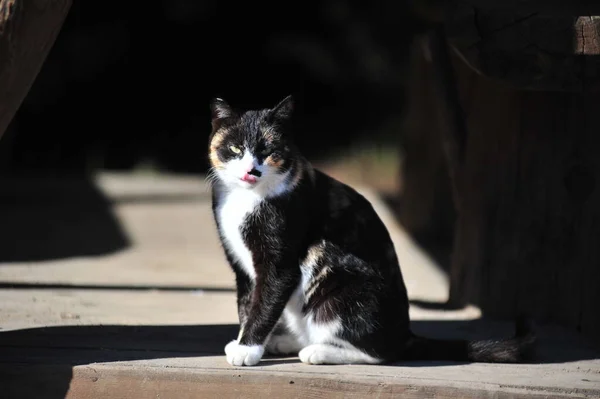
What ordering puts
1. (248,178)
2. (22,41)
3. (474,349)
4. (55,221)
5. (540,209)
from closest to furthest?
(22,41)
(248,178)
(474,349)
(540,209)
(55,221)

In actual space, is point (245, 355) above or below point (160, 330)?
above

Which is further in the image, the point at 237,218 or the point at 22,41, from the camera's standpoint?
the point at 237,218

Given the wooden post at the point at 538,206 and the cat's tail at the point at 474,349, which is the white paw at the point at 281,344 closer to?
the cat's tail at the point at 474,349

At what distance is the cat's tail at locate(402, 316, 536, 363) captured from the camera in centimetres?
331

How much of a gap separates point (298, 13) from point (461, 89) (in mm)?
6193

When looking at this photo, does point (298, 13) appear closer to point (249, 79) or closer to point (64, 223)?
point (249, 79)

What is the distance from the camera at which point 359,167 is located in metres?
9.69

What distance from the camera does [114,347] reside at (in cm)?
332

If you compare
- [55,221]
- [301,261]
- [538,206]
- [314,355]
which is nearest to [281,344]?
[314,355]

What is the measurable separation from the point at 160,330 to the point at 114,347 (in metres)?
0.36

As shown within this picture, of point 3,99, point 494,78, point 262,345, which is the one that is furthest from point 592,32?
point 3,99

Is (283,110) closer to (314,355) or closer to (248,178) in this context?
(248,178)

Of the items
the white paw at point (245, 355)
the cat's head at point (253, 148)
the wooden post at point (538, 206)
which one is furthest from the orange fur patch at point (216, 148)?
the wooden post at point (538, 206)

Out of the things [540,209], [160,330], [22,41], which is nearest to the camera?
[22,41]
